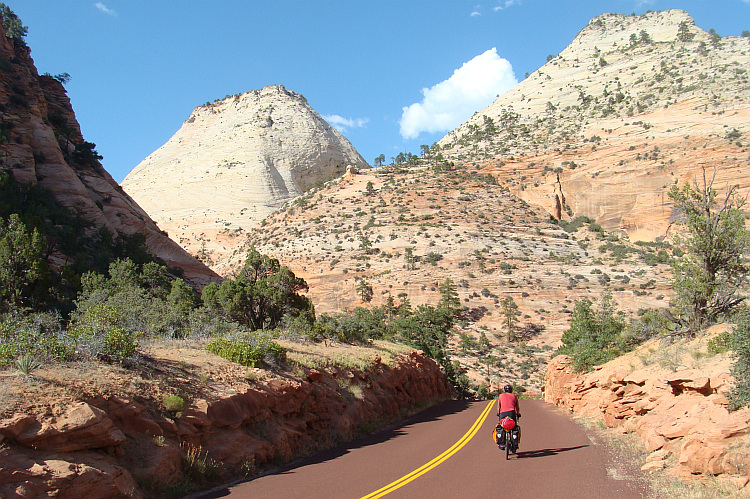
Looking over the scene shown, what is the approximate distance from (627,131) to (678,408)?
6305cm

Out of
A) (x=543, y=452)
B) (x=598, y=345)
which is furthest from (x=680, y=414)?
(x=598, y=345)

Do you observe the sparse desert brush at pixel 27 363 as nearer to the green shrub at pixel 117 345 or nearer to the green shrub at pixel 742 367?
the green shrub at pixel 117 345

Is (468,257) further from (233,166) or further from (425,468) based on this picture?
(233,166)

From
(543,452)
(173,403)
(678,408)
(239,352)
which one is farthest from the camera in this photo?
(239,352)

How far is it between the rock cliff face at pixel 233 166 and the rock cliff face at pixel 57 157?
2216cm

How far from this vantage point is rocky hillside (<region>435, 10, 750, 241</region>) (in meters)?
55.8

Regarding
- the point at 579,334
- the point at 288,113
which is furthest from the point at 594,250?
the point at 288,113

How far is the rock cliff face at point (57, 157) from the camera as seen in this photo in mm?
34312

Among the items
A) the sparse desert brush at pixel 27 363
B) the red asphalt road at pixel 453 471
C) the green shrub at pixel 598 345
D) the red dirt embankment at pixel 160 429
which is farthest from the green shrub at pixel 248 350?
the green shrub at pixel 598 345

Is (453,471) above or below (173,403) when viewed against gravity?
below

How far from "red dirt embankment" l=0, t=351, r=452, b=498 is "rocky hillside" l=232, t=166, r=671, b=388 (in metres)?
23.9

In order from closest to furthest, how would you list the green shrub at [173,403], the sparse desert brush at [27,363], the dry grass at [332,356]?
the sparse desert brush at [27,363]
the green shrub at [173,403]
the dry grass at [332,356]

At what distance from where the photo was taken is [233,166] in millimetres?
97000

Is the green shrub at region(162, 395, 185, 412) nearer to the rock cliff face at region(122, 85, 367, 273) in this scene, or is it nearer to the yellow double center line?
the yellow double center line
